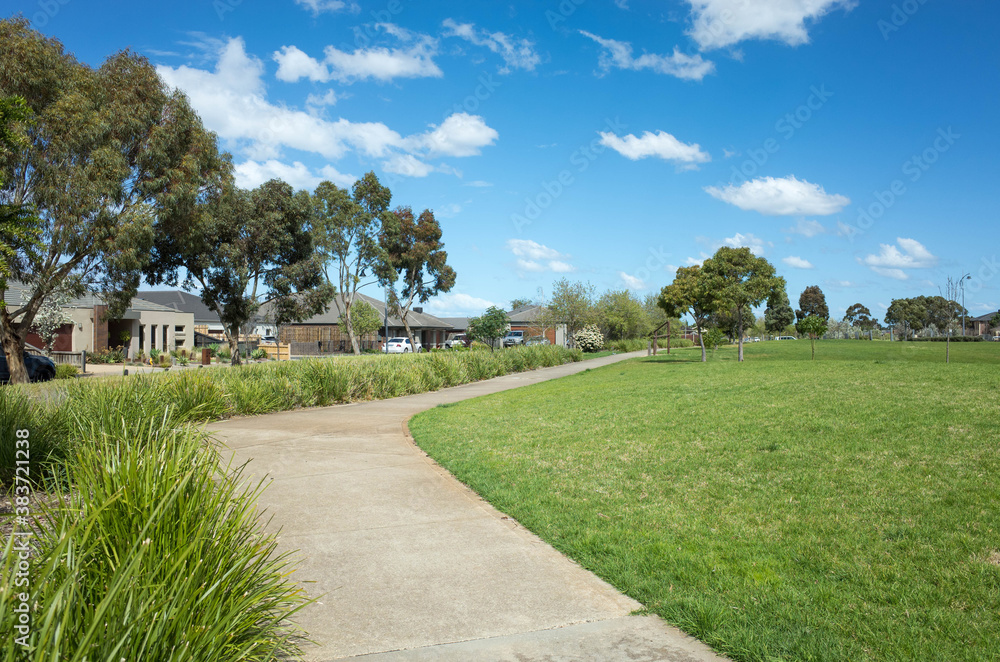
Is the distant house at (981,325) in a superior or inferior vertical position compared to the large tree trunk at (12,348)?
superior

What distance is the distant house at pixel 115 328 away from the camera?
130 ft

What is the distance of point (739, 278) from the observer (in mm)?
34219

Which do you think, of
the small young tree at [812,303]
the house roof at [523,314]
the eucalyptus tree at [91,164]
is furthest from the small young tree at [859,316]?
the eucalyptus tree at [91,164]

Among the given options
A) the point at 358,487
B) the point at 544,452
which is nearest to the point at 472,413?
the point at 544,452

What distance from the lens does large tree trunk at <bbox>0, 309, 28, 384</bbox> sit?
71.8 ft

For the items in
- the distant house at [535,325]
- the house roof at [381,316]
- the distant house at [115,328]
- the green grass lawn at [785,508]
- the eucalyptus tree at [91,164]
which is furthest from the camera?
the house roof at [381,316]

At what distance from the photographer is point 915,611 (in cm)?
400

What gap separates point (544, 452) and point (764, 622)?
5318mm

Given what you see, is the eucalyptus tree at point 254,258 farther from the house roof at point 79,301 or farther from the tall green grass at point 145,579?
the tall green grass at point 145,579

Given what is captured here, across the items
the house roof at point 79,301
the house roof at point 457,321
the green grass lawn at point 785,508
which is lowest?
the green grass lawn at point 785,508

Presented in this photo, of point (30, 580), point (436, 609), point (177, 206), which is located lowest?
point (436, 609)

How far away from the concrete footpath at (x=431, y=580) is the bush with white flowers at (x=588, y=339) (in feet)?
162

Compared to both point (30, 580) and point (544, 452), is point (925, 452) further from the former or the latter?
point (30, 580)

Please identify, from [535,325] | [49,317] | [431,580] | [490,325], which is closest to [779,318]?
[535,325]
